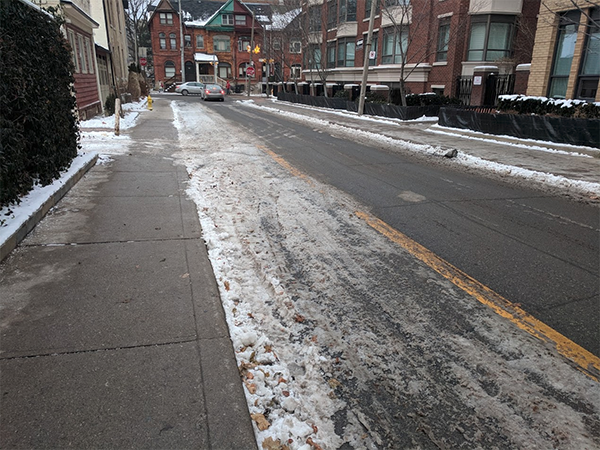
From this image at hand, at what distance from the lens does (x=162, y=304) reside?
3.89 metres

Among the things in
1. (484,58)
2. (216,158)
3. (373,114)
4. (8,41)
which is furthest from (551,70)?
(8,41)

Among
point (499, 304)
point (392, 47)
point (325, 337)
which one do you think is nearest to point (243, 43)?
point (392, 47)

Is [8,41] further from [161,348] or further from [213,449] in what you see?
[213,449]

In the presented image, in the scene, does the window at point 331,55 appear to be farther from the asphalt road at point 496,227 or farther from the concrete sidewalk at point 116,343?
the concrete sidewalk at point 116,343

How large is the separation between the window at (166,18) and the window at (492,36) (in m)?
50.4

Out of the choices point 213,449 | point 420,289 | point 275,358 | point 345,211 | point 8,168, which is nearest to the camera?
point 213,449

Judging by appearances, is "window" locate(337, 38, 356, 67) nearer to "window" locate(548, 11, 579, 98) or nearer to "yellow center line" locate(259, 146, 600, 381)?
"window" locate(548, 11, 579, 98)

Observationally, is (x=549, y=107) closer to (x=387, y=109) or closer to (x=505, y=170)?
(x=505, y=170)

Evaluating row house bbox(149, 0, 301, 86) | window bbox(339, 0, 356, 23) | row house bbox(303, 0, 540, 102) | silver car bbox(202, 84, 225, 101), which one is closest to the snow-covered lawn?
row house bbox(303, 0, 540, 102)

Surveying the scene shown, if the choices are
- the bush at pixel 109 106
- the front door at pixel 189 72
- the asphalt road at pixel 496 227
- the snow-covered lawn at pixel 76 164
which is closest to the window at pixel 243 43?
the front door at pixel 189 72

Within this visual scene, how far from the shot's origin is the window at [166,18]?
62.0m

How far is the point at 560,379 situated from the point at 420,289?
1486 mm

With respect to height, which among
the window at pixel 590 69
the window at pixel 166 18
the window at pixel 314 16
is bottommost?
the window at pixel 590 69

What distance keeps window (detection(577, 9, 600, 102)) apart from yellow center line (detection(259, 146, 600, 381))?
14594 millimetres
